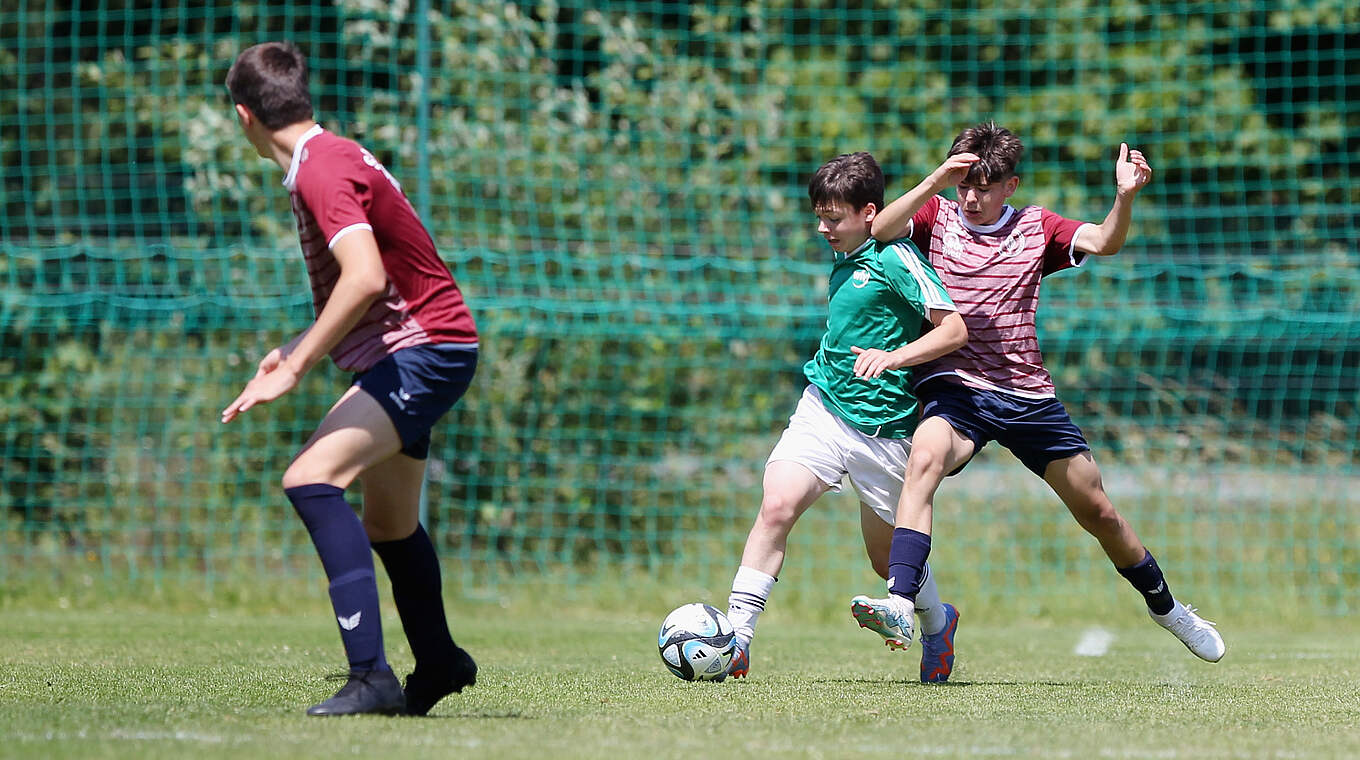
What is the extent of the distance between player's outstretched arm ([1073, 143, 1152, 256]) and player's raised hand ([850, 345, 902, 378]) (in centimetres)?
84

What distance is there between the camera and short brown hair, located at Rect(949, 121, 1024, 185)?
5.08 m

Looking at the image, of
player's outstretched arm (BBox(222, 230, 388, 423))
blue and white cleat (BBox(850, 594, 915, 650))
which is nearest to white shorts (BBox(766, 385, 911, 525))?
blue and white cleat (BBox(850, 594, 915, 650))

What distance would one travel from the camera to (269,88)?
3680 millimetres

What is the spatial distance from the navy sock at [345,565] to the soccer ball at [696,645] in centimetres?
138

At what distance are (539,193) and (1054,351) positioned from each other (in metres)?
3.63

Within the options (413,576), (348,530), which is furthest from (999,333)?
(348,530)

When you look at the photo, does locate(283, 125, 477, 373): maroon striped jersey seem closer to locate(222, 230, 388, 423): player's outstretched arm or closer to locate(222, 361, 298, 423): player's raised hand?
locate(222, 230, 388, 423): player's outstretched arm

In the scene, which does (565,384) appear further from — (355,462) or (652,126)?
(355,462)

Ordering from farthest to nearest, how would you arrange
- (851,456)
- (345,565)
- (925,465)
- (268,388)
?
(851,456), (925,465), (345,565), (268,388)

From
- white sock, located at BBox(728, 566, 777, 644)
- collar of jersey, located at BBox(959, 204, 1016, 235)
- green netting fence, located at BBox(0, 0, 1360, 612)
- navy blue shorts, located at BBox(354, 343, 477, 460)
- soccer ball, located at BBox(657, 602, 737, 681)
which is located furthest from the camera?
green netting fence, located at BBox(0, 0, 1360, 612)

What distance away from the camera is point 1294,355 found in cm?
1085

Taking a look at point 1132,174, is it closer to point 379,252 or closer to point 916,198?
point 916,198

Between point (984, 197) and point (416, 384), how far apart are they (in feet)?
7.39

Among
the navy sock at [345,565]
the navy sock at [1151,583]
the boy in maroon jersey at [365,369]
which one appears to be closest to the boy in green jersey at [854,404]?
the navy sock at [1151,583]
